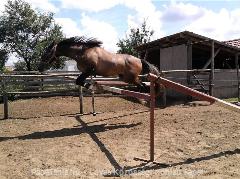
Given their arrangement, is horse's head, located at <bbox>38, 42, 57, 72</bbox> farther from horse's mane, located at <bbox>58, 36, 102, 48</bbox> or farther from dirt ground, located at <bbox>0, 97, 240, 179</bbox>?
dirt ground, located at <bbox>0, 97, 240, 179</bbox>

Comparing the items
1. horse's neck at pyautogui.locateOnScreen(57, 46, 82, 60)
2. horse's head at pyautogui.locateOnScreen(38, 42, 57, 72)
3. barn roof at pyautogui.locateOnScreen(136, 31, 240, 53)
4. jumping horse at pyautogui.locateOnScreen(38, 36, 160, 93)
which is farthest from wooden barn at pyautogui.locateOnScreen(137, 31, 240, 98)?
horse's head at pyautogui.locateOnScreen(38, 42, 57, 72)

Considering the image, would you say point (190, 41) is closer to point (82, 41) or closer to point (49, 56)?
point (82, 41)

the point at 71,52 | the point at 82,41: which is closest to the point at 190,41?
the point at 82,41

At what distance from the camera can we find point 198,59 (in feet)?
63.4

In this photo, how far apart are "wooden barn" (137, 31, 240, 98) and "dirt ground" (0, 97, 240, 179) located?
14.6 feet

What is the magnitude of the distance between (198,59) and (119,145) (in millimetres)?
13774

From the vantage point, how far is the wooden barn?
1459cm

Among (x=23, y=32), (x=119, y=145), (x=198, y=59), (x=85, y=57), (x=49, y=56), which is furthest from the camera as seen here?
(x=23, y=32)

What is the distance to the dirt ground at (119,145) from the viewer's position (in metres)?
5.12

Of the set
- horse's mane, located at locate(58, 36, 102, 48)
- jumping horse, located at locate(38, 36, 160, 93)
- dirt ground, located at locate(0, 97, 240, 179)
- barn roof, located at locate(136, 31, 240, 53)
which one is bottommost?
dirt ground, located at locate(0, 97, 240, 179)

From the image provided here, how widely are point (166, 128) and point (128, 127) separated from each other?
95 centimetres

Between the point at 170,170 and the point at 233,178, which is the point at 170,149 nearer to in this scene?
the point at 170,170

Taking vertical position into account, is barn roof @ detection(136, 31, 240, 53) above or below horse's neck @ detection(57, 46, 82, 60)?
above

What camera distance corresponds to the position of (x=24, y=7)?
27.2 m
